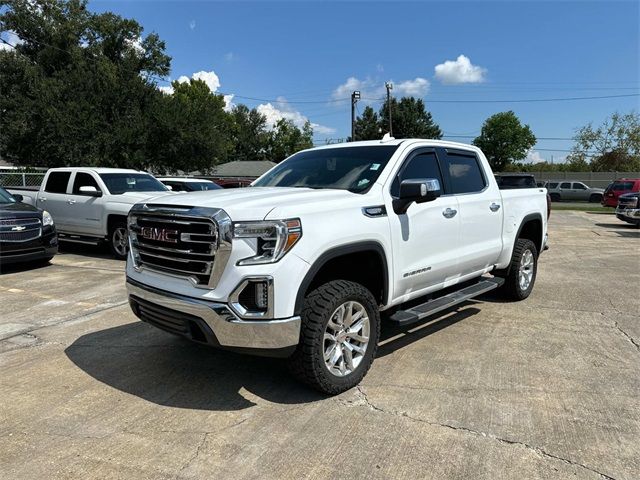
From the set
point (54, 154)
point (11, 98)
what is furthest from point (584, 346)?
point (11, 98)

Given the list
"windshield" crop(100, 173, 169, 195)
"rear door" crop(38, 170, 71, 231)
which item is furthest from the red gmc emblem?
"rear door" crop(38, 170, 71, 231)

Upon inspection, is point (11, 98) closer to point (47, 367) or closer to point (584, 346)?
point (47, 367)

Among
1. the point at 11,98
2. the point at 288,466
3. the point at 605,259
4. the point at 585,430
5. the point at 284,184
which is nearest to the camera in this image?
the point at 288,466

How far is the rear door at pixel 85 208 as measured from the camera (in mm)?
10234

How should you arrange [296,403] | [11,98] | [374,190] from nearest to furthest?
[296,403] < [374,190] < [11,98]

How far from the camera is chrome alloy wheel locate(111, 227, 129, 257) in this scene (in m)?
10.0

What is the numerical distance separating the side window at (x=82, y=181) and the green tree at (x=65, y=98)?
1851cm

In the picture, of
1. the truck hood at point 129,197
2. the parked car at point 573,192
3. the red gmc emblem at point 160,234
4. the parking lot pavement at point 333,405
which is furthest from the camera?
the parked car at point 573,192

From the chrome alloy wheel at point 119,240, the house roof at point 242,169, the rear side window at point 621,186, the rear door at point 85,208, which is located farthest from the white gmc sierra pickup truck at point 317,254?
the house roof at point 242,169

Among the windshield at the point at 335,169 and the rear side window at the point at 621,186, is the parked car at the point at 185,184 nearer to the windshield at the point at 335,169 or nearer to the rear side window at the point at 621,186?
the windshield at the point at 335,169

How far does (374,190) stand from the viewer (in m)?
4.12

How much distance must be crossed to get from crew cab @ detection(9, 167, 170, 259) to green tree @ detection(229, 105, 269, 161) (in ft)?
248

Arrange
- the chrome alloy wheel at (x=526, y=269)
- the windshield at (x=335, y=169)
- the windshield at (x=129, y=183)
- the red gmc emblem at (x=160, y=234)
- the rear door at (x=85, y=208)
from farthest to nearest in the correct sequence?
the windshield at (x=129, y=183)
the rear door at (x=85, y=208)
the chrome alloy wheel at (x=526, y=269)
the windshield at (x=335, y=169)
the red gmc emblem at (x=160, y=234)

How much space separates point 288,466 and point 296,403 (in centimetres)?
79
